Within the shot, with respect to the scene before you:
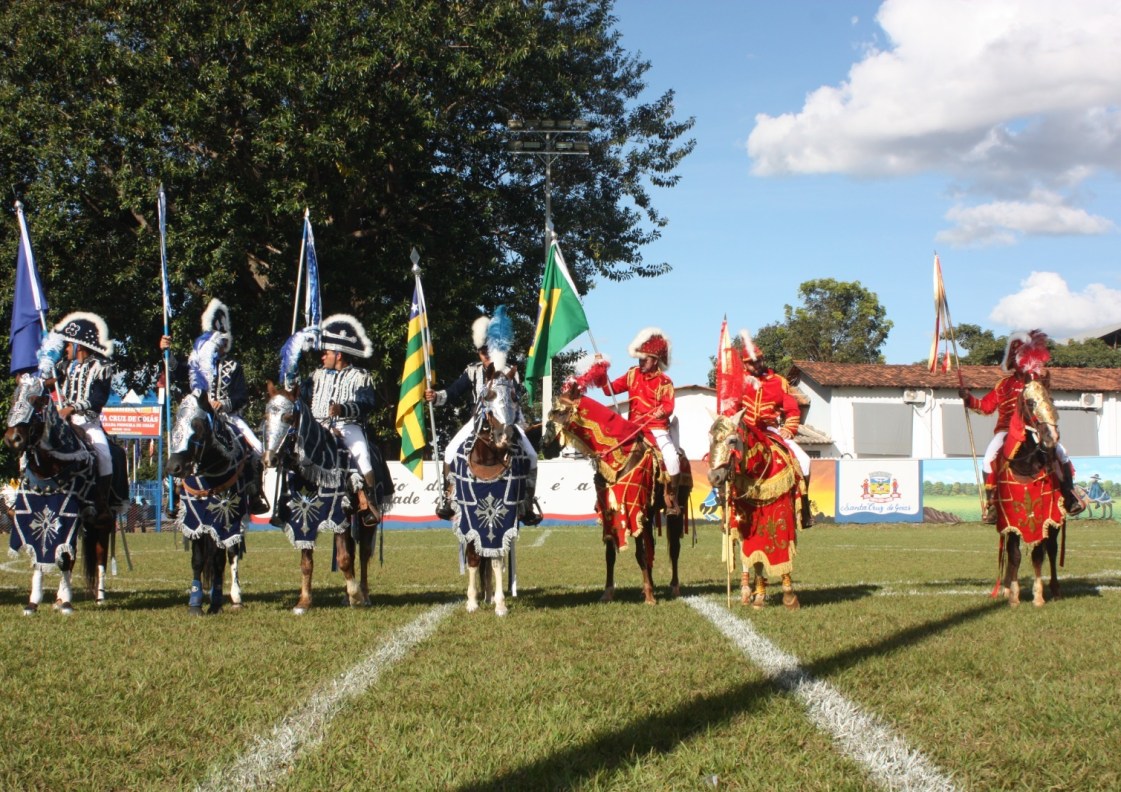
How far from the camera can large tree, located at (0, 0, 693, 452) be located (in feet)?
81.0

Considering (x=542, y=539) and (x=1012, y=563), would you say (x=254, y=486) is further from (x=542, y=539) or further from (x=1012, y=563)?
(x=542, y=539)

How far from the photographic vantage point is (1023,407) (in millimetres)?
10250

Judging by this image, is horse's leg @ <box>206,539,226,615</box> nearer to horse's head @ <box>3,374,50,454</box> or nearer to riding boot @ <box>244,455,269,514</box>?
riding boot @ <box>244,455,269,514</box>

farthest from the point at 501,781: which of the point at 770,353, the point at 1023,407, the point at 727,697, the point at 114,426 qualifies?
the point at 770,353

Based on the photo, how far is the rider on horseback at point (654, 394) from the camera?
10.9 m

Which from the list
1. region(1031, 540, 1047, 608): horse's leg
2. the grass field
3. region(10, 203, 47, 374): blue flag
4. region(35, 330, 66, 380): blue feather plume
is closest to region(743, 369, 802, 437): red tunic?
the grass field

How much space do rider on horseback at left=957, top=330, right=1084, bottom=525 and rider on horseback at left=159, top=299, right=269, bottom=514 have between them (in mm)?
6675

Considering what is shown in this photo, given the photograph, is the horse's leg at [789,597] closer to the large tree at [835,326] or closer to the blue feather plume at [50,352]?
the blue feather plume at [50,352]

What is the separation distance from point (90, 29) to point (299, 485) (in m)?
19.4

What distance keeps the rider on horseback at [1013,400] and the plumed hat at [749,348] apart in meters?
1.95

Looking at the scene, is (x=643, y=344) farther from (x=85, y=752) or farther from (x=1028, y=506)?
(x=85, y=752)

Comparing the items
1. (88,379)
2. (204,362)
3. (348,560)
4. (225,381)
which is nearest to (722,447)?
(348,560)

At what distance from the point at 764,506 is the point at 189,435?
16.8 ft

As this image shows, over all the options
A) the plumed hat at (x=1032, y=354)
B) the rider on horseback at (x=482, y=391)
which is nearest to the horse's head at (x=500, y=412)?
the rider on horseback at (x=482, y=391)
